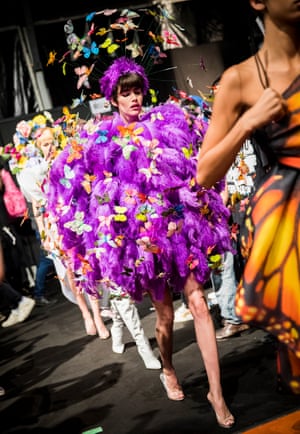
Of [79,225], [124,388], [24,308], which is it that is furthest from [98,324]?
[79,225]

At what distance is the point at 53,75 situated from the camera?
826 centimetres

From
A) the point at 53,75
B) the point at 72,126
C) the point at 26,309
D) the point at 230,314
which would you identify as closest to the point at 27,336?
the point at 26,309

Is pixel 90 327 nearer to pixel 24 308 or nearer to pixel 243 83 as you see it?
pixel 24 308

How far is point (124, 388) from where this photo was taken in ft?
10.9

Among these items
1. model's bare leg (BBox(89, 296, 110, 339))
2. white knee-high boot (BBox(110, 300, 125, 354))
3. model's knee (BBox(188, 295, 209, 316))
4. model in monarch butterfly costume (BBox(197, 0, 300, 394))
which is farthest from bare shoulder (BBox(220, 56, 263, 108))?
model's bare leg (BBox(89, 296, 110, 339))

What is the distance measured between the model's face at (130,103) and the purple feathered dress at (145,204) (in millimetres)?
50

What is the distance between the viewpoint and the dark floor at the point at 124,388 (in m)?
2.73

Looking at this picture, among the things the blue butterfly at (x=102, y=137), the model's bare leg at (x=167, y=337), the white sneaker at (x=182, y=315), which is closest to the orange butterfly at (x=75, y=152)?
the blue butterfly at (x=102, y=137)

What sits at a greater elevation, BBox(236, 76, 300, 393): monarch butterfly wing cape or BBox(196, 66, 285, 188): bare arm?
BBox(196, 66, 285, 188): bare arm

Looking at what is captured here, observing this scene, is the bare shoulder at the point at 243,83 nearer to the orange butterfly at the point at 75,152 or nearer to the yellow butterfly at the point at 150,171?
the yellow butterfly at the point at 150,171

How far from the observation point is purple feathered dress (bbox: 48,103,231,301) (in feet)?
8.56

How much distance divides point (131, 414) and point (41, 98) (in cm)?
629

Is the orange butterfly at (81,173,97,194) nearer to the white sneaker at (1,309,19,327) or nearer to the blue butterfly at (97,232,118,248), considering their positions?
the blue butterfly at (97,232,118,248)

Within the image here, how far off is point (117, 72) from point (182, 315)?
2.33 metres
